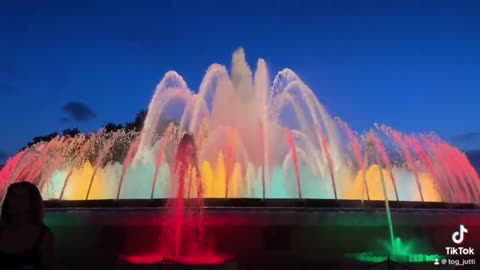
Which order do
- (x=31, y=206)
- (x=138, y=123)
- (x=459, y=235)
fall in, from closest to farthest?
1. (x=31, y=206)
2. (x=459, y=235)
3. (x=138, y=123)

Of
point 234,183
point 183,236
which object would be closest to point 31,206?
point 183,236

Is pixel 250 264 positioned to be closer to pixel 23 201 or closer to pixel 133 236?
pixel 133 236

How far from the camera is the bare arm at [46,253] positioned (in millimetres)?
3812

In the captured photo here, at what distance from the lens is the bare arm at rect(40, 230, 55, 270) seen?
3812mm

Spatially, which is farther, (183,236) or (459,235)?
(459,235)

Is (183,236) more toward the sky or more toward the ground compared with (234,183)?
more toward the ground

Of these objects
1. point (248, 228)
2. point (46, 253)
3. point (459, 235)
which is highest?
point (459, 235)

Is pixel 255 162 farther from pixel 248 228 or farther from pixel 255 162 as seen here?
pixel 248 228

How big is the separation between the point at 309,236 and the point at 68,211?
5.83 m

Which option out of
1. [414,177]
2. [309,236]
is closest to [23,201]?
[309,236]

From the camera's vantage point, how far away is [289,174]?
22094mm

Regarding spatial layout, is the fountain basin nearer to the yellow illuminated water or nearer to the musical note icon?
the musical note icon

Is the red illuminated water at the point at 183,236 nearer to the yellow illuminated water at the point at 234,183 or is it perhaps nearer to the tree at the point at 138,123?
the yellow illuminated water at the point at 234,183

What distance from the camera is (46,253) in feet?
12.5
